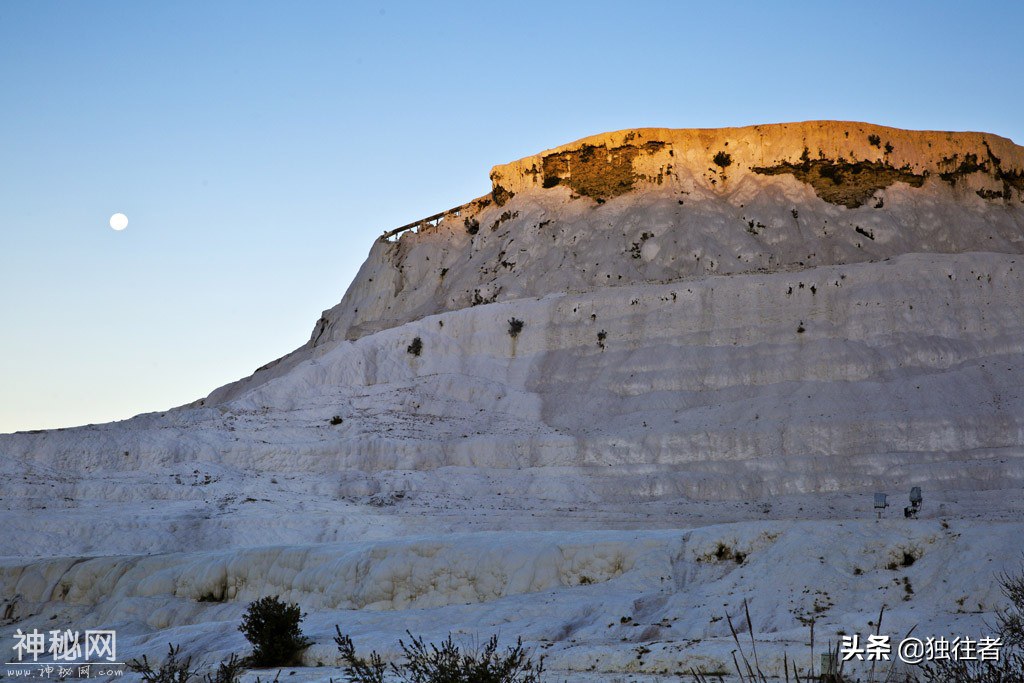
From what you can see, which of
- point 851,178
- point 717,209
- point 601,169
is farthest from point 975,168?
point 601,169

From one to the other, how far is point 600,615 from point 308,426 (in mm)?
33656

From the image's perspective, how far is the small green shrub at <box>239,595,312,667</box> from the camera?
66.1 feet

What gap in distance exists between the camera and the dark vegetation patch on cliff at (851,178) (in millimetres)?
66125

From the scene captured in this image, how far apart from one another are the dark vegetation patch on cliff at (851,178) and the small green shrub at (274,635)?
5269cm

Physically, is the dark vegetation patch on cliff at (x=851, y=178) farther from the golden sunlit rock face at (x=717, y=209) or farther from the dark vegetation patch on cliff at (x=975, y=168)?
the dark vegetation patch on cliff at (x=975, y=168)

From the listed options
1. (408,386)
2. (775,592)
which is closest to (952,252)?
(408,386)

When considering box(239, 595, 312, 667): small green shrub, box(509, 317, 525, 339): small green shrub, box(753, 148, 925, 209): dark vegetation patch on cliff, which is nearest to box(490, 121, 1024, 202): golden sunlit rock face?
box(753, 148, 925, 209): dark vegetation patch on cliff

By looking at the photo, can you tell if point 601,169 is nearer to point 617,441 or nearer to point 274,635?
point 617,441

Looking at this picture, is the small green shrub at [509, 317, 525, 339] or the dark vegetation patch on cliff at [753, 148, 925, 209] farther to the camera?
the dark vegetation patch on cliff at [753, 148, 925, 209]

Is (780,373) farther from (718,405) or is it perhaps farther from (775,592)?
(775,592)

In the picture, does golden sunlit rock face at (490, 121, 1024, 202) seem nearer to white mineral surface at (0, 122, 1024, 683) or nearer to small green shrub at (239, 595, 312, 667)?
white mineral surface at (0, 122, 1024, 683)

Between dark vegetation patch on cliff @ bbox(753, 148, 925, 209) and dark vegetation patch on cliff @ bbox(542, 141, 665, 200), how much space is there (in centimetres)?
1010

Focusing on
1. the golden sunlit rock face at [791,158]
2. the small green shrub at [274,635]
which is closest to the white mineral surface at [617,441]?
the golden sunlit rock face at [791,158]

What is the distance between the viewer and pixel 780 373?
5269 centimetres
